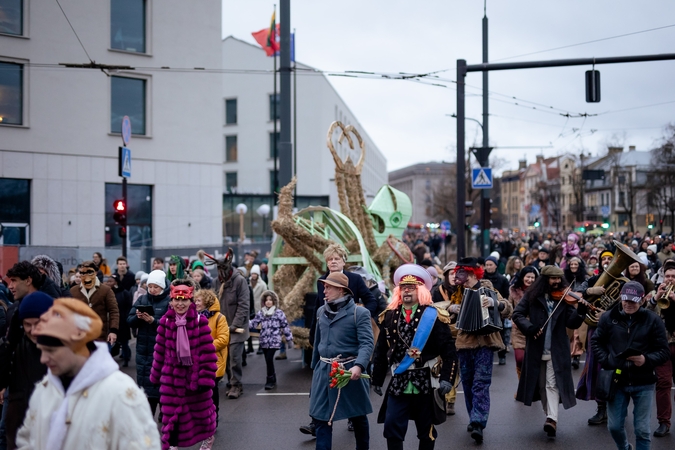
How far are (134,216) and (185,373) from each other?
1892cm

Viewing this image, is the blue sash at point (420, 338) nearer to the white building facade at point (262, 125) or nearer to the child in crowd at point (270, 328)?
the child in crowd at point (270, 328)

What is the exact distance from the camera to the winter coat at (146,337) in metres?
7.59

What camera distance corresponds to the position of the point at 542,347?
7.79 m

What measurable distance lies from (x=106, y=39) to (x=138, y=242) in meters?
6.72

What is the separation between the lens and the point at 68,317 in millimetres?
3324

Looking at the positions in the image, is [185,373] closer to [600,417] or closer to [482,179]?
[600,417]

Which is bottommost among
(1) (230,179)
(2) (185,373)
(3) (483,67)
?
(2) (185,373)

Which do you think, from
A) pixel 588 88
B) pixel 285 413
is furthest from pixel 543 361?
pixel 588 88

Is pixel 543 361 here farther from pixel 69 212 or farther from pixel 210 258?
pixel 69 212

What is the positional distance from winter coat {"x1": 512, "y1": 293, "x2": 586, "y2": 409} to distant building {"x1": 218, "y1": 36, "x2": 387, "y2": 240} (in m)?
37.7

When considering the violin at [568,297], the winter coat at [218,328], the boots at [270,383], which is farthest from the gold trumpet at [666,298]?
the boots at [270,383]

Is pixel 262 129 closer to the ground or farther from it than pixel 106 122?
farther from it

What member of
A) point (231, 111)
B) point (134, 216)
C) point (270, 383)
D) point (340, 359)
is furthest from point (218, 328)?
point (231, 111)

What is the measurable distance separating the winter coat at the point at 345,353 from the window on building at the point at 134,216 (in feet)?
62.5
